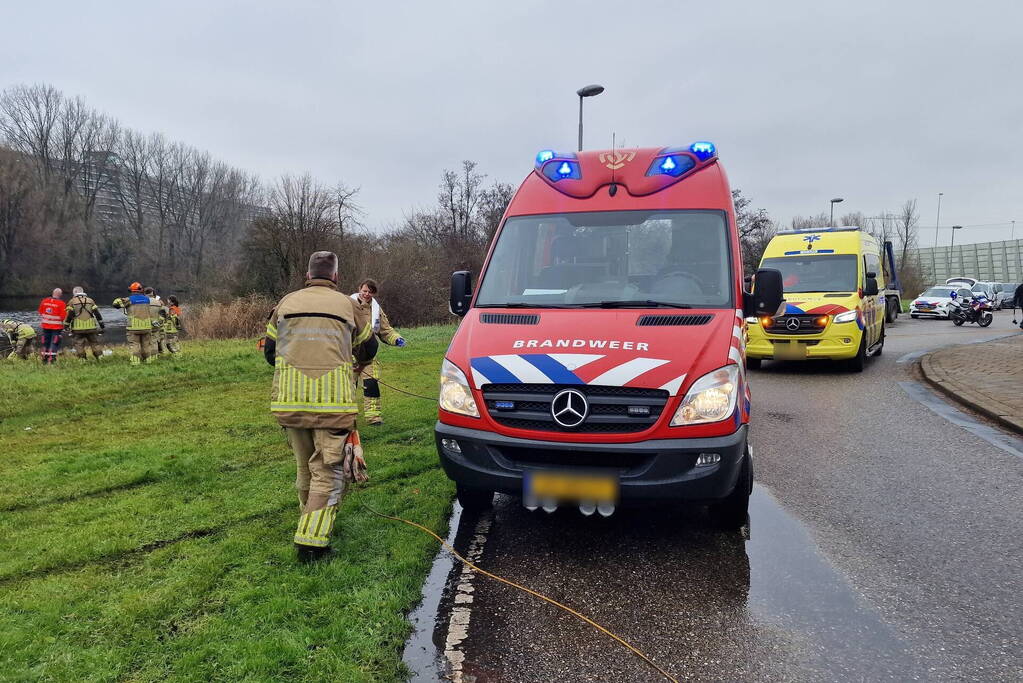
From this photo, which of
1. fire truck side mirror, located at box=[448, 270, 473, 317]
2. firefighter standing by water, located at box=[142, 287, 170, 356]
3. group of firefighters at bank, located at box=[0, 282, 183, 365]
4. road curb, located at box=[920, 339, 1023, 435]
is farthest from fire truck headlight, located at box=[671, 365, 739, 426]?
firefighter standing by water, located at box=[142, 287, 170, 356]

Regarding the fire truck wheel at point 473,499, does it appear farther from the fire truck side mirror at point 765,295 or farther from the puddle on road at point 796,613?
the fire truck side mirror at point 765,295

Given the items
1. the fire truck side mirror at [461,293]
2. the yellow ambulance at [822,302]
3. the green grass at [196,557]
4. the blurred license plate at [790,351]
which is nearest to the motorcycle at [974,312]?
the yellow ambulance at [822,302]

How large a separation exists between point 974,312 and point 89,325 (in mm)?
28791

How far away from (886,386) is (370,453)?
8.40m

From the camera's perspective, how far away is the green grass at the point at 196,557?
9.99ft

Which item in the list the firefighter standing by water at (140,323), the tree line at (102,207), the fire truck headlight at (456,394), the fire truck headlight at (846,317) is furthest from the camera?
the tree line at (102,207)

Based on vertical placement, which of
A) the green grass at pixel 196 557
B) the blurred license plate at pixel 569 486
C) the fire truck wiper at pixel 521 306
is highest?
the fire truck wiper at pixel 521 306

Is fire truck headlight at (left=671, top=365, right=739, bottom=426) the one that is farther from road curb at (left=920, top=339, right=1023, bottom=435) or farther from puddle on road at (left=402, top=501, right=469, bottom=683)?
road curb at (left=920, top=339, right=1023, bottom=435)

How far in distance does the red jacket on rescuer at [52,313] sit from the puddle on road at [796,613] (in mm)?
16038

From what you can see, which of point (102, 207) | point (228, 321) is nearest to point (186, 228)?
point (102, 207)

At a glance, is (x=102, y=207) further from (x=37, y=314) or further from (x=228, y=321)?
(x=228, y=321)

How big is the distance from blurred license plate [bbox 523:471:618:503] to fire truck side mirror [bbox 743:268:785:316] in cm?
209

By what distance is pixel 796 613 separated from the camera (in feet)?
11.4

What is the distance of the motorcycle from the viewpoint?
24281mm
